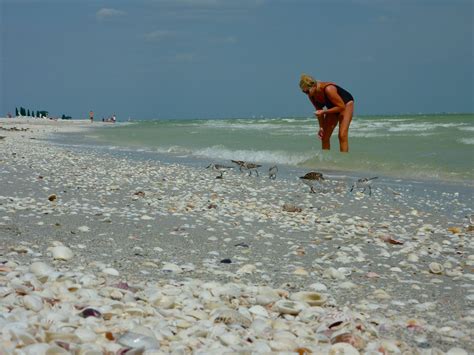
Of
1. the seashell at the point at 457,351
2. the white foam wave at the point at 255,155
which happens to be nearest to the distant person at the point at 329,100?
the white foam wave at the point at 255,155

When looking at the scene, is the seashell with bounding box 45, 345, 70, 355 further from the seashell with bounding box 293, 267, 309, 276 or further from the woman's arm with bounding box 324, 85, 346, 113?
the woman's arm with bounding box 324, 85, 346, 113

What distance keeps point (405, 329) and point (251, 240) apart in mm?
2560

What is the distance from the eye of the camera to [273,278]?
449cm

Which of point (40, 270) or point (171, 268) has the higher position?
point (40, 270)

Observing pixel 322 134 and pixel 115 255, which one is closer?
pixel 115 255

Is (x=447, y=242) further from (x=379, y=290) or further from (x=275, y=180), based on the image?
(x=275, y=180)

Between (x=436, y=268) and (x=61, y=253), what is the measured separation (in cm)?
292

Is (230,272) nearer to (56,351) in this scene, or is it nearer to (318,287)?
(318,287)

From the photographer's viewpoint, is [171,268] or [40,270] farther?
[171,268]

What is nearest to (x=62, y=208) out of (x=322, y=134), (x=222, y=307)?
(x=222, y=307)

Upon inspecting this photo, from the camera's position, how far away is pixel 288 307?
3.60m

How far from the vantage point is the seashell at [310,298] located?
3.78 metres

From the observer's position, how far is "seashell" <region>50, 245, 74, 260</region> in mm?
4629

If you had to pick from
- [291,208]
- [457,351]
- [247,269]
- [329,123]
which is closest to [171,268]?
[247,269]
